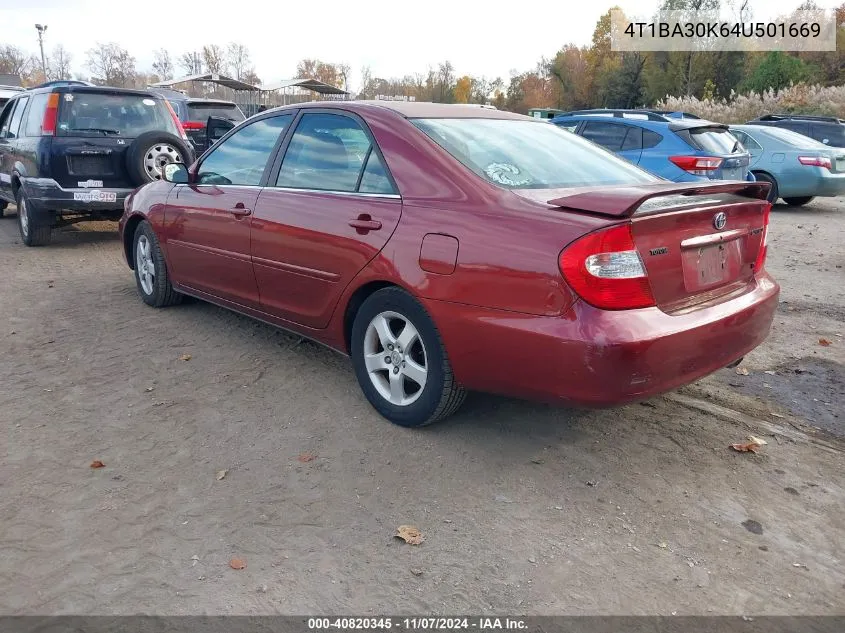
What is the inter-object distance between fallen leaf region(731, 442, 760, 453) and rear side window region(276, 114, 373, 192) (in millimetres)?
2353

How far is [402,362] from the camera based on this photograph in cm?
364

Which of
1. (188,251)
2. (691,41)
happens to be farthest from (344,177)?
(691,41)

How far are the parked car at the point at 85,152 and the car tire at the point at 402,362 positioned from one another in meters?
5.32

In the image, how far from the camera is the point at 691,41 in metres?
49.5

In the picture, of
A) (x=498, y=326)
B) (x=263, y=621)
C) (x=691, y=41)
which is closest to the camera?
(x=263, y=621)

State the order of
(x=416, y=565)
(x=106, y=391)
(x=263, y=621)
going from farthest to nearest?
1. (x=106, y=391)
2. (x=416, y=565)
3. (x=263, y=621)

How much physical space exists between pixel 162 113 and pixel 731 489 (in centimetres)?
803

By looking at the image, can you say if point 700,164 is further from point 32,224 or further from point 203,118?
point 203,118

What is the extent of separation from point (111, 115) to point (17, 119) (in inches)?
66.6

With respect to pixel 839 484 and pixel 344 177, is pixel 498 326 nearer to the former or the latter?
pixel 344 177

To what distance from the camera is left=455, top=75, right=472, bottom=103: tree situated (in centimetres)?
7038

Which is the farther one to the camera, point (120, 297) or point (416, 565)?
point (120, 297)

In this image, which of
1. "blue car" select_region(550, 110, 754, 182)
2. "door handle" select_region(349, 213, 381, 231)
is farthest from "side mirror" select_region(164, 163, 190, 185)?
"blue car" select_region(550, 110, 754, 182)

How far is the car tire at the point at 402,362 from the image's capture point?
344cm
